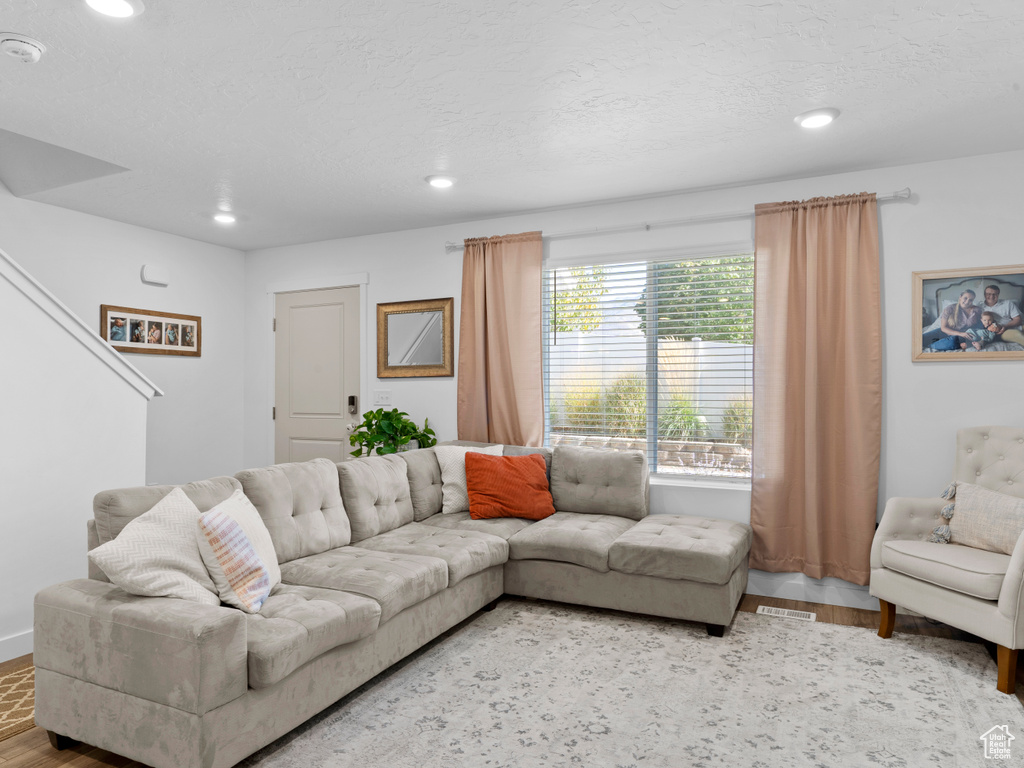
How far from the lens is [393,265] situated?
5.12 meters

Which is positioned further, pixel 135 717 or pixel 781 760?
pixel 781 760

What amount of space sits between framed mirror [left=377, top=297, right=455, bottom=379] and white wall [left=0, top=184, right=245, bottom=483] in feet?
4.85

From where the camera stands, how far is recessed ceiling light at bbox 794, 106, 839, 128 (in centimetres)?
289

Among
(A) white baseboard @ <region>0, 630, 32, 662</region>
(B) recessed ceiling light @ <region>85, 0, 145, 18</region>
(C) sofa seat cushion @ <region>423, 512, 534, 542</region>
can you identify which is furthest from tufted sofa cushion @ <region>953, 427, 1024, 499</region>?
(A) white baseboard @ <region>0, 630, 32, 662</region>

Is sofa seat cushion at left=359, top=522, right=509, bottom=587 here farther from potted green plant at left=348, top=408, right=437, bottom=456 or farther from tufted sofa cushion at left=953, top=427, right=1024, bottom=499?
tufted sofa cushion at left=953, top=427, right=1024, bottom=499

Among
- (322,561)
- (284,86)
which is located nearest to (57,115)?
(284,86)

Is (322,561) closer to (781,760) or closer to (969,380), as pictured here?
(781,760)

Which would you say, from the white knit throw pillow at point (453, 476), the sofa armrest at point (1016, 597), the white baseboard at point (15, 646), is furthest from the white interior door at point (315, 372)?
the sofa armrest at point (1016, 597)

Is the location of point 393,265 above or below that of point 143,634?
above

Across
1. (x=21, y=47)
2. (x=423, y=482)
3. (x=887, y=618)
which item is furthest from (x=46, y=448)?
(x=887, y=618)

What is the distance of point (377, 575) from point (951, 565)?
2.45 m

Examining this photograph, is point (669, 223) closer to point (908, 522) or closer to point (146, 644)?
point (908, 522)

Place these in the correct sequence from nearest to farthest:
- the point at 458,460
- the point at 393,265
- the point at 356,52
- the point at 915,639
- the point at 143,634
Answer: the point at 143,634 < the point at 356,52 < the point at 915,639 < the point at 458,460 < the point at 393,265

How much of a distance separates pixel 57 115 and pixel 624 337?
3255 mm
